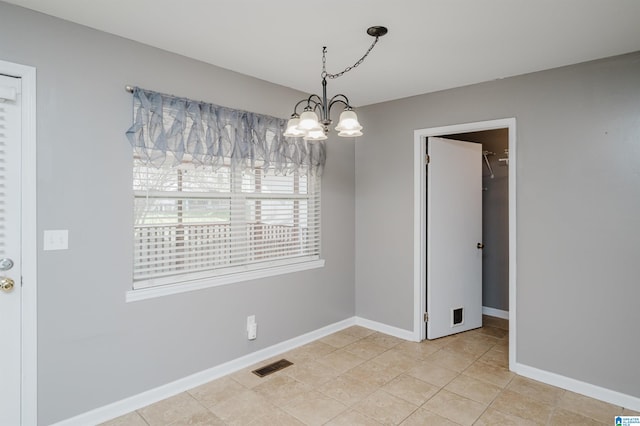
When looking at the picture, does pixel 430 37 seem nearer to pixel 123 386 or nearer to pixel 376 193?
pixel 376 193

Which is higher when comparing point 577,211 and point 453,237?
point 577,211

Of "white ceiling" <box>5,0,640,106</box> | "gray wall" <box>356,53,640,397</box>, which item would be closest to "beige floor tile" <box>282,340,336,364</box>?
"gray wall" <box>356,53,640,397</box>

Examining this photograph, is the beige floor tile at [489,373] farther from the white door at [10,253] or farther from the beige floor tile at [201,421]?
the white door at [10,253]

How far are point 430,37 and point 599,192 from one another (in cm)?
174

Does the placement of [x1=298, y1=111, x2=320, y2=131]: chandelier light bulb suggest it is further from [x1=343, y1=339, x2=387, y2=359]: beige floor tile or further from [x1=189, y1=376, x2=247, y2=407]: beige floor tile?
[x1=343, y1=339, x2=387, y2=359]: beige floor tile

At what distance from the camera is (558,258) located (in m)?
2.92

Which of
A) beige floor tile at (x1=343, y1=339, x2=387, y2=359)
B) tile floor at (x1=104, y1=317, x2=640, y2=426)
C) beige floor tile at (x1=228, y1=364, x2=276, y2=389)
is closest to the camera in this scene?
tile floor at (x1=104, y1=317, x2=640, y2=426)

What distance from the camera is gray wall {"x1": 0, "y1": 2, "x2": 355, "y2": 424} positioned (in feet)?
7.05

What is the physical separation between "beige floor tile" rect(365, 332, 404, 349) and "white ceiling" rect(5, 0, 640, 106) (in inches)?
102

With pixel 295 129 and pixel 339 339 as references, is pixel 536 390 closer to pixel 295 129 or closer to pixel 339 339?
pixel 339 339

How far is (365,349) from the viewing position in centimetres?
359

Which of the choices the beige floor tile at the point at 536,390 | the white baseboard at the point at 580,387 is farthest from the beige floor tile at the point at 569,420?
the white baseboard at the point at 580,387

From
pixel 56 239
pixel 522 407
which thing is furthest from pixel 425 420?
pixel 56 239

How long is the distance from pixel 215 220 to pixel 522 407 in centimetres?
267
